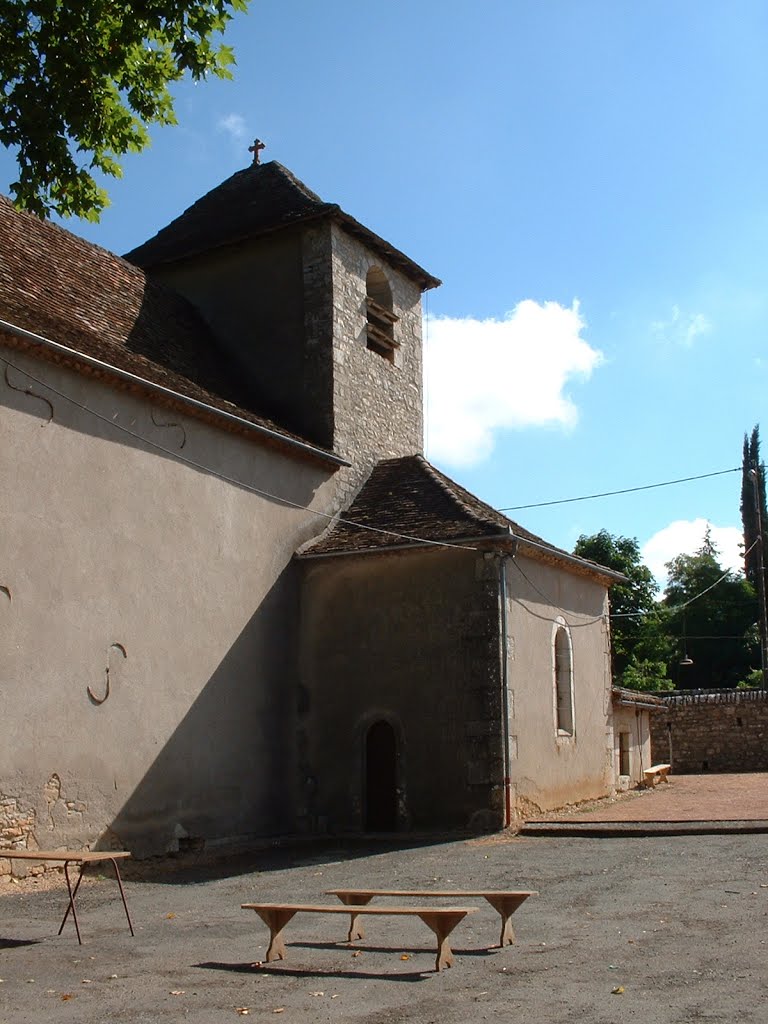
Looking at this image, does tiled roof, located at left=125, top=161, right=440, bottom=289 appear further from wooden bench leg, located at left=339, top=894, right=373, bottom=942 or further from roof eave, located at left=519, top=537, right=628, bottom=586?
wooden bench leg, located at left=339, top=894, right=373, bottom=942

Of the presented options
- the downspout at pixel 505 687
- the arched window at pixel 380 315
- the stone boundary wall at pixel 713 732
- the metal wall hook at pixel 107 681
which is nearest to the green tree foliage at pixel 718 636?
the stone boundary wall at pixel 713 732

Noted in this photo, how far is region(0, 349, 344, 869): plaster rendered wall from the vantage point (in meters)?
11.6

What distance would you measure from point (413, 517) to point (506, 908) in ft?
30.1

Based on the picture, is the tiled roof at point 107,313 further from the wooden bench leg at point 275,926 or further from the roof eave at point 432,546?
the wooden bench leg at point 275,926

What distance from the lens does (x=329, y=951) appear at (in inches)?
307

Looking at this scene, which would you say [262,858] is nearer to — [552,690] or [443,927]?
[552,690]

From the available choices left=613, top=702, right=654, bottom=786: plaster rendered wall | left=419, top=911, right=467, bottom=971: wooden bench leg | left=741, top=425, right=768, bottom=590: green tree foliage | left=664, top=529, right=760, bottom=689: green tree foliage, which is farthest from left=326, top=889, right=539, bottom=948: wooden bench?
left=741, top=425, right=768, bottom=590: green tree foliage

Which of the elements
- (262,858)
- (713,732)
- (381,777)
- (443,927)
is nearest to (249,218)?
(381,777)

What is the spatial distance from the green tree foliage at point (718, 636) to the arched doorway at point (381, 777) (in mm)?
31736

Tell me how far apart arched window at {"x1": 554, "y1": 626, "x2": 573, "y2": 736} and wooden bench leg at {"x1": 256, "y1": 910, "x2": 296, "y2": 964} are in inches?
408

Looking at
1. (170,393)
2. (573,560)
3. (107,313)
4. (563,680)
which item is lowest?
(563,680)

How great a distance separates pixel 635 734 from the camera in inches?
904

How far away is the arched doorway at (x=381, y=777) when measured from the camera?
50.8 ft

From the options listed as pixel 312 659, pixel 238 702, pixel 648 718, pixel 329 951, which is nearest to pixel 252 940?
pixel 329 951
